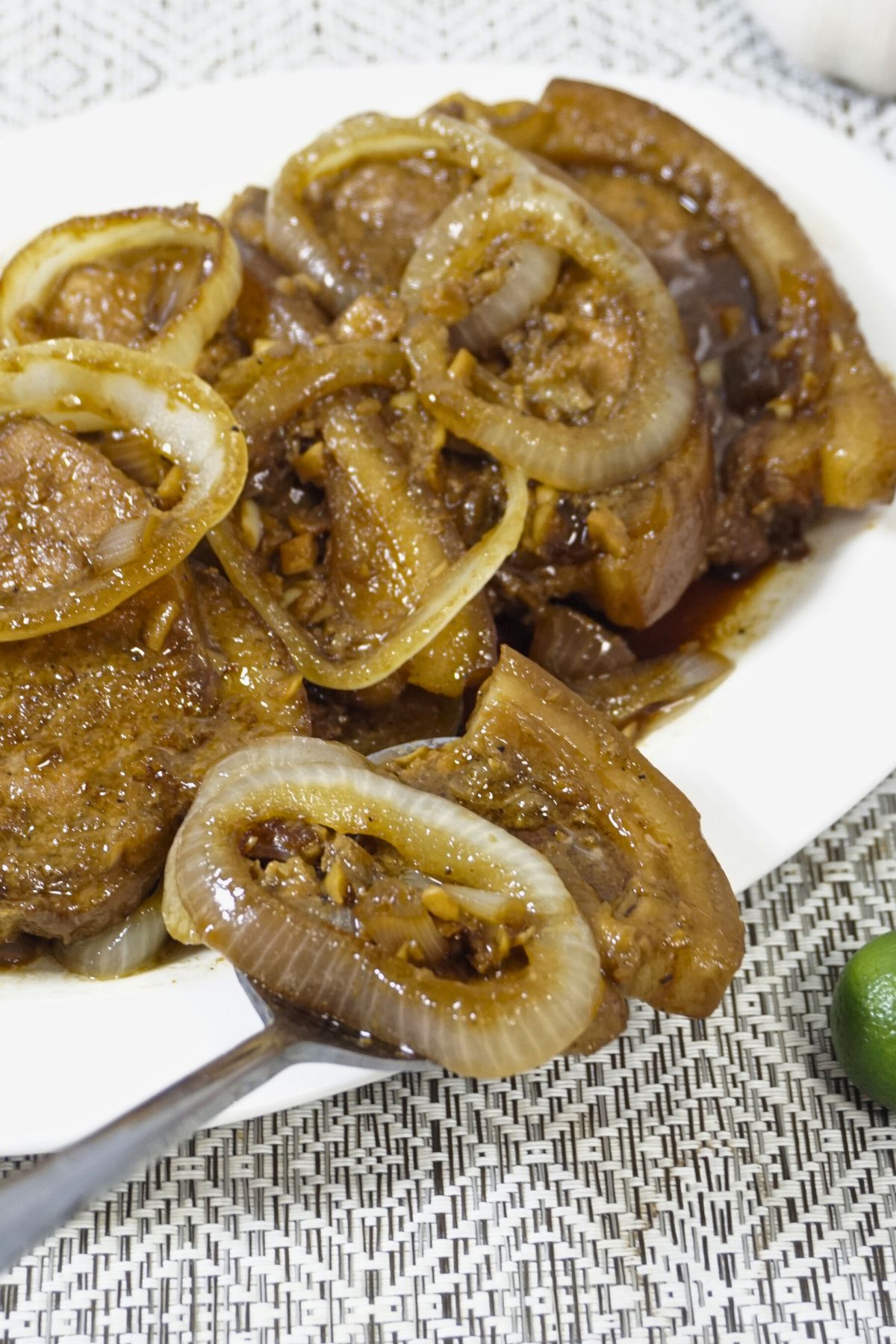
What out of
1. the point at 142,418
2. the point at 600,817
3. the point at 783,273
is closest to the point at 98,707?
the point at 142,418

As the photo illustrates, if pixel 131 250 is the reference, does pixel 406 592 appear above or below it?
below

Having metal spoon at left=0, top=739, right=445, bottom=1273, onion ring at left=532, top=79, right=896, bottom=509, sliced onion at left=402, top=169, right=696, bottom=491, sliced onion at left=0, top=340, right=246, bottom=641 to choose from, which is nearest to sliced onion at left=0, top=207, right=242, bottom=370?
sliced onion at left=0, top=340, right=246, bottom=641

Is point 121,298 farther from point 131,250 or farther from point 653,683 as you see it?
point 653,683

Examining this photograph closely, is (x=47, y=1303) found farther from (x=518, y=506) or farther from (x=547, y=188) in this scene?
(x=547, y=188)

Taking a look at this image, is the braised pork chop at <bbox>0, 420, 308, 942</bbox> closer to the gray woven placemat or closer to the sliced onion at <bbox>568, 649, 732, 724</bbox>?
the gray woven placemat

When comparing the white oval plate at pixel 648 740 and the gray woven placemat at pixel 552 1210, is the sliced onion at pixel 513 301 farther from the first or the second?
the gray woven placemat at pixel 552 1210

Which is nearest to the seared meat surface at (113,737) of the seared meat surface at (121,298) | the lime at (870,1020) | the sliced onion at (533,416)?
the sliced onion at (533,416)

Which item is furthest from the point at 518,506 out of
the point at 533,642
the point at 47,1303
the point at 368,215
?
the point at 47,1303
